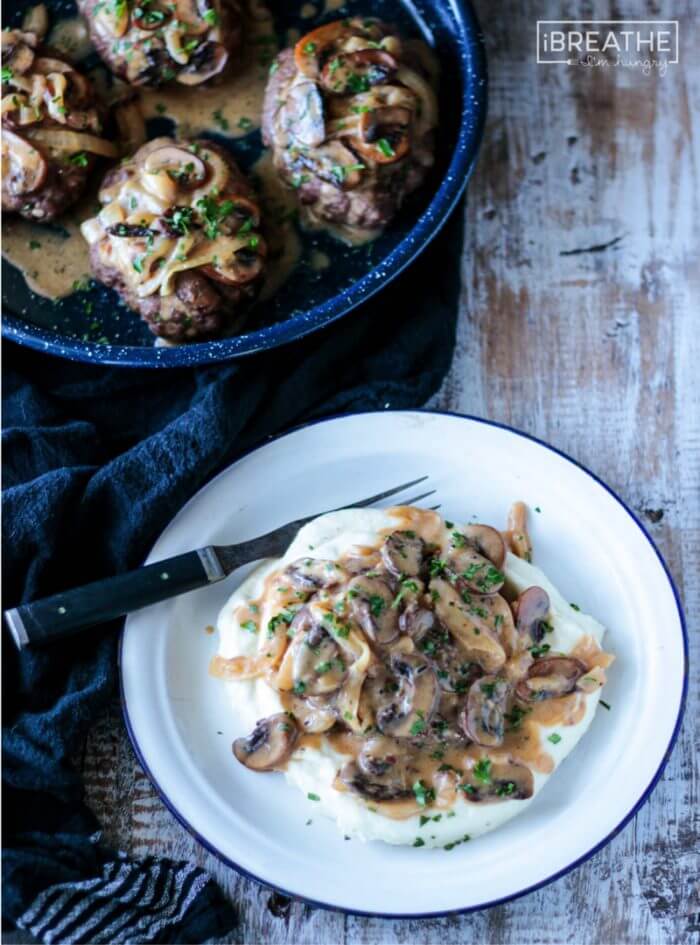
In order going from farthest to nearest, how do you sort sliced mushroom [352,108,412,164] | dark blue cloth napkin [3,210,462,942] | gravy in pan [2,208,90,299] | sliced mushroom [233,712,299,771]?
gravy in pan [2,208,90,299] < sliced mushroom [352,108,412,164] < dark blue cloth napkin [3,210,462,942] < sliced mushroom [233,712,299,771]

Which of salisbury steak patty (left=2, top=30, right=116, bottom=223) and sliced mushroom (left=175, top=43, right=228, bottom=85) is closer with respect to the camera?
salisbury steak patty (left=2, top=30, right=116, bottom=223)

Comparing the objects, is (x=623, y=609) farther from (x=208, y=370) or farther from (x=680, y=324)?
(x=208, y=370)

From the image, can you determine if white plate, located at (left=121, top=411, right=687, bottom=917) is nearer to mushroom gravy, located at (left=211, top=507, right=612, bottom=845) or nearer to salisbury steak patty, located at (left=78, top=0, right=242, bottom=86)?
mushroom gravy, located at (left=211, top=507, right=612, bottom=845)

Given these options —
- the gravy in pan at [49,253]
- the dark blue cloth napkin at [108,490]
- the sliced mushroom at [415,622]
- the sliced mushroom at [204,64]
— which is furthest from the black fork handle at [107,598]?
the sliced mushroom at [204,64]

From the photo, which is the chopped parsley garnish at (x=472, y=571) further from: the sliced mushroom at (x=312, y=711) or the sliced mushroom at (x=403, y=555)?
the sliced mushroom at (x=312, y=711)

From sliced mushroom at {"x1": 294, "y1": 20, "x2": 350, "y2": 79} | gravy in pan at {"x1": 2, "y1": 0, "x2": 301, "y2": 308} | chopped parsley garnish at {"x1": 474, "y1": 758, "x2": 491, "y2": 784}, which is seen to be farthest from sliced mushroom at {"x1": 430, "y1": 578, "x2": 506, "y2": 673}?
sliced mushroom at {"x1": 294, "y1": 20, "x2": 350, "y2": 79}

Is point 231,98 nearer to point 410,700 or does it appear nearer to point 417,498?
point 417,498

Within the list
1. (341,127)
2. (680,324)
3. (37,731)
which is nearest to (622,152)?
(680,324)
